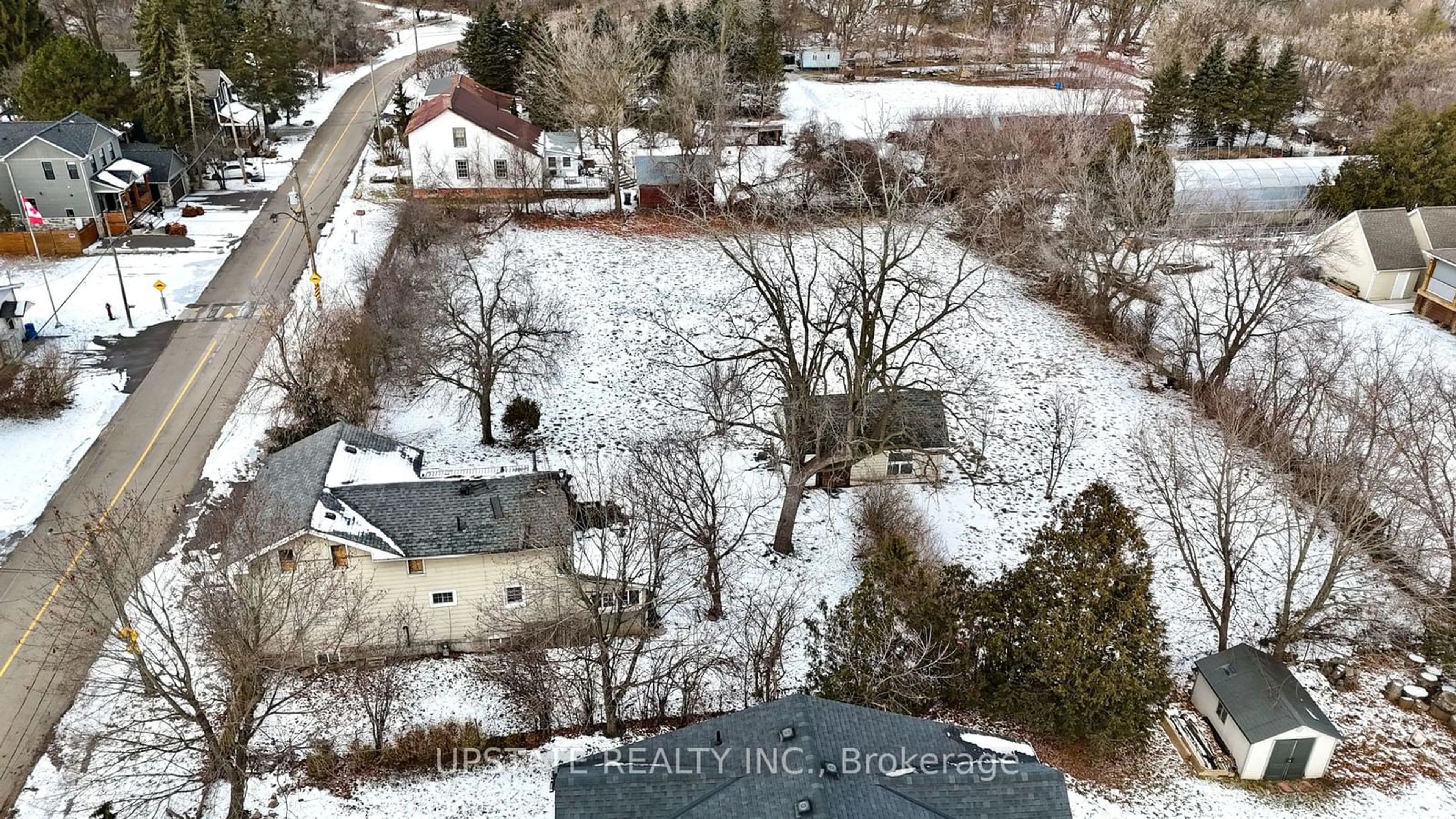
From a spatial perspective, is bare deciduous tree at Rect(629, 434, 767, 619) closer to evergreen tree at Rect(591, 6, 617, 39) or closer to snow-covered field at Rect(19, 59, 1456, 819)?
snow-covered field at Rect(19, 59, 1456, 819)

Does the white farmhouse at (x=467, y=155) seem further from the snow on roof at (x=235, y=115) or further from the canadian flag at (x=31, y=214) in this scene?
the canadian flag at (x=31, y=214)

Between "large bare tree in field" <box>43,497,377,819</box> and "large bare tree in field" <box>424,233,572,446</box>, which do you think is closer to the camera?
"large bare tree in field" <box>43,497,377,819</box>

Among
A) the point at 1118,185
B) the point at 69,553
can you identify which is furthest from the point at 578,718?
the point at 1118,185

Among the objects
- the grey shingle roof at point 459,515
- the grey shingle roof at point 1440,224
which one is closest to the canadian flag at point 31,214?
→ the grey shingle roof at point 459,515

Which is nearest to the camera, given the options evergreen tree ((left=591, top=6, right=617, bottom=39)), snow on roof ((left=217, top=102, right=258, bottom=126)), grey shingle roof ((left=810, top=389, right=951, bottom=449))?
grey shingle roof ((left=810, top=389, right=951, bottom=449))

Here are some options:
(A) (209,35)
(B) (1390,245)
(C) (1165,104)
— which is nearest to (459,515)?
(B) (1390,245)

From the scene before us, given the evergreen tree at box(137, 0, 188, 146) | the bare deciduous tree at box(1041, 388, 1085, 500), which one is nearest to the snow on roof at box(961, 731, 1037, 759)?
the bare deciduous tree at box(1041, 388, 1085, 500)

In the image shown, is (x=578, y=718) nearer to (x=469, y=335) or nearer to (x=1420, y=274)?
(x=469, y=335)

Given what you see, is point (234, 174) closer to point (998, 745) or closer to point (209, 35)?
point (209, 35)
